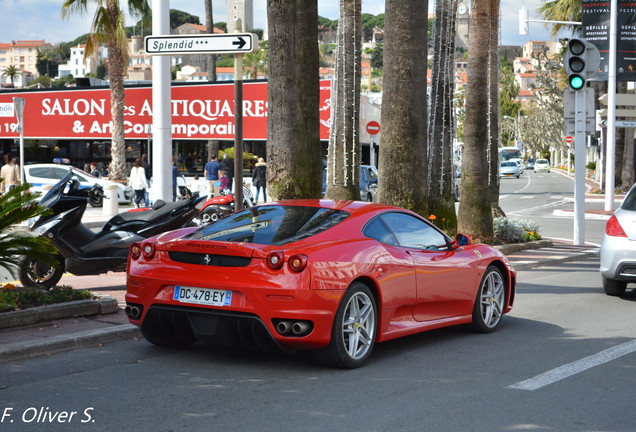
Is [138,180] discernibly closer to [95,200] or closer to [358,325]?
[95,200]

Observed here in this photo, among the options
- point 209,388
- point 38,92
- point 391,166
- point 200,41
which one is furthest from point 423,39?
point 38,92

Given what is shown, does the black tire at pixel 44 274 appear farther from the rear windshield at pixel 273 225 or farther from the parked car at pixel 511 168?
the parked car at pixel 511 168

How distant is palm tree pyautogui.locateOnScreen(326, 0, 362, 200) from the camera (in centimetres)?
2252

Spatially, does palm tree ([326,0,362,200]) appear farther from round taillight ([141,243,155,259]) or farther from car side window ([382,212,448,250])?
round taillight ([141,243,155,259])

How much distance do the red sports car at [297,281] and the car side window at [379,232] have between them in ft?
0.04

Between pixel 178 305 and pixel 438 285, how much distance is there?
2.47 metres

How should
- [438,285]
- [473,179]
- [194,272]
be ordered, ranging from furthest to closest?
[473,179] → [438,285] → [194,272]

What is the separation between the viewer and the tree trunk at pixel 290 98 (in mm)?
11484

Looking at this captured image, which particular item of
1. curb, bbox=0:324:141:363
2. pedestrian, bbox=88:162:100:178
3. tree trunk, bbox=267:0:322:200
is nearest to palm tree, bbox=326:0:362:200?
tree trunk, bbox=267:0:322:200

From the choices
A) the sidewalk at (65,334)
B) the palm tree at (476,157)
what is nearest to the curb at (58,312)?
the sidewalk at (65,334)

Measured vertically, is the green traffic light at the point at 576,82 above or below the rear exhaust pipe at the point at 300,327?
above

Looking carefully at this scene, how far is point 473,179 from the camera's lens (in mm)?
18641

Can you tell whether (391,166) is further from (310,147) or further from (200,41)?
(200,41)

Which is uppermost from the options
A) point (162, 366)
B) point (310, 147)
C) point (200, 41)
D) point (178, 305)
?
point (200, 41)
